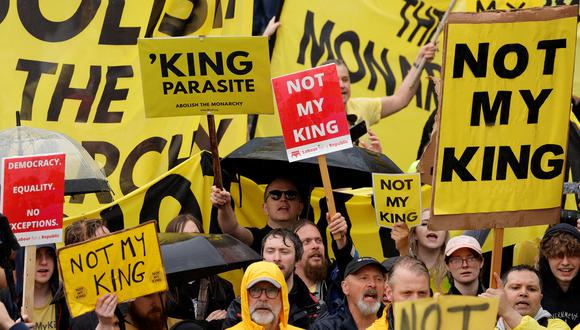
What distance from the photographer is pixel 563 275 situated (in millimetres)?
9695

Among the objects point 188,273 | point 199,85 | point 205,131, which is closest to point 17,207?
point 188,273

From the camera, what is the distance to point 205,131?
11.9 metres

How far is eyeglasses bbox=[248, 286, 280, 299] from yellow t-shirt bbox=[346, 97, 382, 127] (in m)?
3.18

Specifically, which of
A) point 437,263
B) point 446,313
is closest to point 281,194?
point 437,263

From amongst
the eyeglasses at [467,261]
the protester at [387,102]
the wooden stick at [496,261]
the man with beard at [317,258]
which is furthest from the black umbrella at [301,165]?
the wooden stick at [496,261]

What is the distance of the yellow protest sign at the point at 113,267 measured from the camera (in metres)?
8.42

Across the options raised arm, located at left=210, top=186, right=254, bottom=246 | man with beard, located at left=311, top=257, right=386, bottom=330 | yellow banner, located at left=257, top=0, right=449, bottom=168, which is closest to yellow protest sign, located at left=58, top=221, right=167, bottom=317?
man with beard, located at left=311, top=257, right=386, bottom=330

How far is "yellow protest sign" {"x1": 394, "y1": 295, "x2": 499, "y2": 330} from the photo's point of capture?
22.1ft

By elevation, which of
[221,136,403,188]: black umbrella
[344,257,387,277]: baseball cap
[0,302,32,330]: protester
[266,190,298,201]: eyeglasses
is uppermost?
[221,136,403,188]: black umbrella

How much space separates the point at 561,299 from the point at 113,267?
2773mm

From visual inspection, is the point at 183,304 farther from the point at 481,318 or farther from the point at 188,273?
the point at 481,318

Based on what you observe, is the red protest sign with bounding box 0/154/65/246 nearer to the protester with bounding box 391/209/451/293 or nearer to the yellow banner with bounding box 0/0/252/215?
the protester with bounding box 391/209/451/293

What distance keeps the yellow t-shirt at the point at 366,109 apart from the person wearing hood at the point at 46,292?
285 centimetres

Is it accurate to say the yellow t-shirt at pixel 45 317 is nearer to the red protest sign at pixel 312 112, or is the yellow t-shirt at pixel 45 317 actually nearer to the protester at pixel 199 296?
the protester at pixel 199 296
